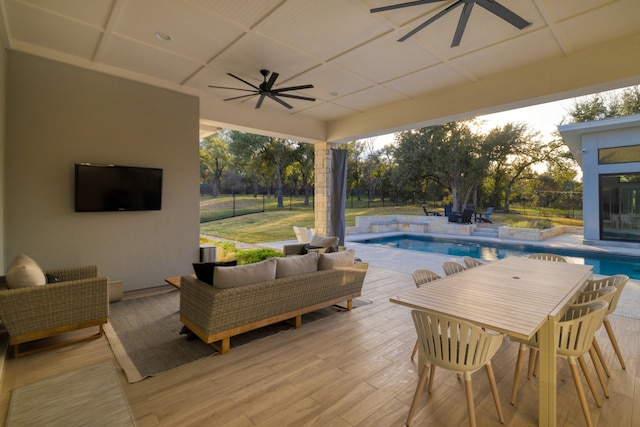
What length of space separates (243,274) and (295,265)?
65 cm

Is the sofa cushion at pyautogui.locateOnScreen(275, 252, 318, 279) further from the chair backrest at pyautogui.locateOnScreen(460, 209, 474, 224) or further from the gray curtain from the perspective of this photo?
the chair backrest at pyautogui.locateOnScreen(460, 209, 474, 224)

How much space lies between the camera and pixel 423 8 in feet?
9.75

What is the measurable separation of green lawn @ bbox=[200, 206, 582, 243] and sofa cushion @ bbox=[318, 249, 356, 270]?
24.7 feet

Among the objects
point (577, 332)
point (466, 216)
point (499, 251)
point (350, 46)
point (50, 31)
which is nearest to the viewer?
point (577, 332)

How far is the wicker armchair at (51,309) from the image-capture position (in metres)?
2.62

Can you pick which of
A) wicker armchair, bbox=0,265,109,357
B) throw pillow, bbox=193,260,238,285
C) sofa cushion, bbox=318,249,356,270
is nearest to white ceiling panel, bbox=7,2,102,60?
wicker armchair, bbox=0,265,109,357

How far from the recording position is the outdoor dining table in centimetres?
185

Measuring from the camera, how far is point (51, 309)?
2.81 metres

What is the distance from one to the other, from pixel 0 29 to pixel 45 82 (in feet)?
2.44

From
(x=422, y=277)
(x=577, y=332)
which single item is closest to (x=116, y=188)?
(x=422, y=277)

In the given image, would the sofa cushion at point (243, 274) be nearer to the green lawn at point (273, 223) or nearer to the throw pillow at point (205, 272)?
the throw pillow at point (205, 272)

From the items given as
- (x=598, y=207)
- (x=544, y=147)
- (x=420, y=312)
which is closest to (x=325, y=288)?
(x=420, y=312)

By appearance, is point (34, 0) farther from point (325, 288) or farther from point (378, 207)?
point (378, 207)

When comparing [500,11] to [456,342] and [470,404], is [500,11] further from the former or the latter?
[470,404]
